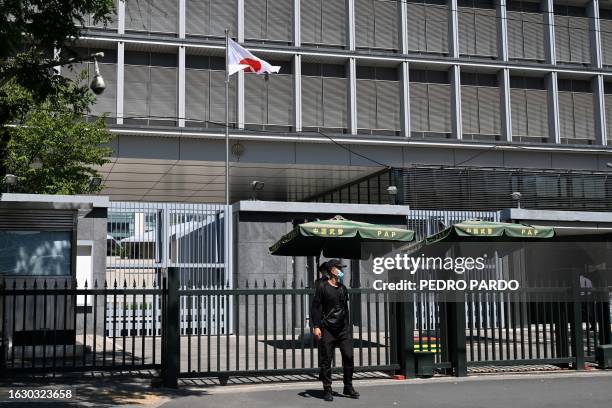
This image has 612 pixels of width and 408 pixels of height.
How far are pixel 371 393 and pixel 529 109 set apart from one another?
83.4 ft

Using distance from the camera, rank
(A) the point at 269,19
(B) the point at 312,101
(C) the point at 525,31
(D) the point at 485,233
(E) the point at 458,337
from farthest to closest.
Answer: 1. (C) the point at 525,31
2. (B) the point at 312,101
3. (A) the point at 269,19
4. (D) the point at 485,233
5. (E) the point at 458,337

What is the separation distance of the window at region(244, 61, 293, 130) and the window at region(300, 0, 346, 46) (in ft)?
6.62

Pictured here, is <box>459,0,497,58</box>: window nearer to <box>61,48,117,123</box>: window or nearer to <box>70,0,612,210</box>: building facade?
<box>70,0,612,210</box>: building facade

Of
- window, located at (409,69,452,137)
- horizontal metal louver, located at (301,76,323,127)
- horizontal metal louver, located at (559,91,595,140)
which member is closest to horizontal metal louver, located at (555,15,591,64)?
horizontal metal louver, located at (559,91,595,140)

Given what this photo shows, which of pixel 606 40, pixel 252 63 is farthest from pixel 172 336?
pixel 606 40

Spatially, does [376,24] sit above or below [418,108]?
above

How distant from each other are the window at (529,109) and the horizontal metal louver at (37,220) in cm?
2305

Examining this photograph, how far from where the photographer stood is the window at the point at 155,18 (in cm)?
2869

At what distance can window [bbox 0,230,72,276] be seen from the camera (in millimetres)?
13789

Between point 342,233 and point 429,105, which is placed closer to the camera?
point 342,233

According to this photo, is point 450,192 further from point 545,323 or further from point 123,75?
point 545,323

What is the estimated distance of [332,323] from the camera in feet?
32.7

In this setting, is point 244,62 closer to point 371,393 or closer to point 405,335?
A: point 405,335

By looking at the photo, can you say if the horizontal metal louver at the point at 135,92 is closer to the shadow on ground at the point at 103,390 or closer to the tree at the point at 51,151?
Answer: the tree at the point at 51,151
